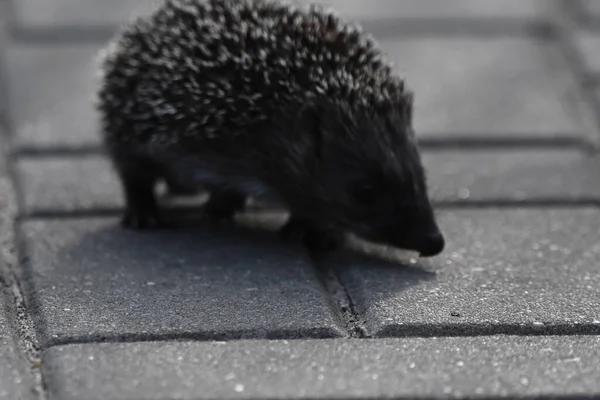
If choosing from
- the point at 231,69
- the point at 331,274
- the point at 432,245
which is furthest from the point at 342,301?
the point at 231,69

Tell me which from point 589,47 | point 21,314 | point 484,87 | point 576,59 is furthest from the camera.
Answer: point 589,47

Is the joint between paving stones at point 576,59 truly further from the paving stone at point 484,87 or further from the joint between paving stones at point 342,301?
the joint between paving stones at point 342,301

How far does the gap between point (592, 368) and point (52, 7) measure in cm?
672

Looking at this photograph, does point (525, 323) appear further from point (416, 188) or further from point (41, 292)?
point (41, 292)

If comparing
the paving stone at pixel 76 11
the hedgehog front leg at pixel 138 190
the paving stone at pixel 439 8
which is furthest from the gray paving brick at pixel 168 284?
the paving stone at pixel 439 8

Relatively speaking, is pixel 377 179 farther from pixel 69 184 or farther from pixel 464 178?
pixel 69 184

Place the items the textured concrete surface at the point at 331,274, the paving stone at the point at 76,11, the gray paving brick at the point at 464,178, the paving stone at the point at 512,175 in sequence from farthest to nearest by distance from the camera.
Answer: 1. the paving stone at the point at 76,11
2. the paving stone at the point at 512,175
3. the gray paving brick at the point at 464,178
4. the textured concrete surface at the point at 331,274

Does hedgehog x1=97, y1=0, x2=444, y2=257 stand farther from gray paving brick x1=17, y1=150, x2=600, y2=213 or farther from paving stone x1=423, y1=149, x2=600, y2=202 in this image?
paving stone x1=423, y1=149, x2=600, y2=202

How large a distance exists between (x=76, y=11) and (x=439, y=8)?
10.5 feet

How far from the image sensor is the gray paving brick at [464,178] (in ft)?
22.5

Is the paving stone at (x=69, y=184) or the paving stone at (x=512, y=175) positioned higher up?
the paving stone at (x=69, y=184)

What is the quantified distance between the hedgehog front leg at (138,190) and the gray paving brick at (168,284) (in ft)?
0.41

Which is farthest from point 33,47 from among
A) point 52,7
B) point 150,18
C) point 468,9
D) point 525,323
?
point 525,323

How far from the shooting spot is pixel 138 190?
257 inches
